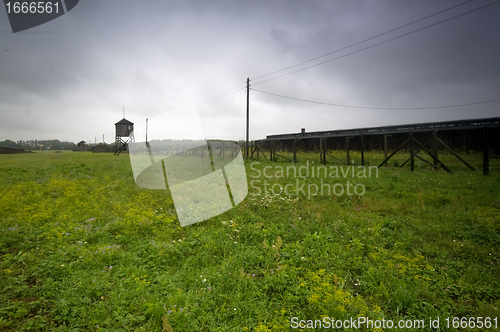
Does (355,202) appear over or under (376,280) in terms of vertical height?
over

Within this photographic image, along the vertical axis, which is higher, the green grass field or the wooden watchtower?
the wooden watchtower

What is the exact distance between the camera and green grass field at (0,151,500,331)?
3.22 meters

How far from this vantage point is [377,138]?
16828mm

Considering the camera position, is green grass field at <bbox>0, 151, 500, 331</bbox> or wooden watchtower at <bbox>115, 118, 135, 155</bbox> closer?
green grass field at <bbox>0, 151, 500, 331</bbox>

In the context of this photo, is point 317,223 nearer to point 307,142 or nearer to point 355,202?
point 355,202

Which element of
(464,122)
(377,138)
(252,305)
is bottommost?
(252,305)

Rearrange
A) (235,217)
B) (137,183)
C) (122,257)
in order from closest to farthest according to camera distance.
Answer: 1. (122,257)
2. (235,217)
3. (137,183)

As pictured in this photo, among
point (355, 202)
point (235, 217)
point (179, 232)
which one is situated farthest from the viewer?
point (355, 202)

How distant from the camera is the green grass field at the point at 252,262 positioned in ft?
10.6

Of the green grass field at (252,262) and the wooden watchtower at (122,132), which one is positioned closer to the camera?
the green grass field at (252,262)

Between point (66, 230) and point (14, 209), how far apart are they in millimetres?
3098

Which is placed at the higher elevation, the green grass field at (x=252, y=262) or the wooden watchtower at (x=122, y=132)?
the wooden watchtower at (x=122, y=132)

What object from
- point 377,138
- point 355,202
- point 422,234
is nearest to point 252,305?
point 422,234

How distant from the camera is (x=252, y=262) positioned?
4.60 metres
